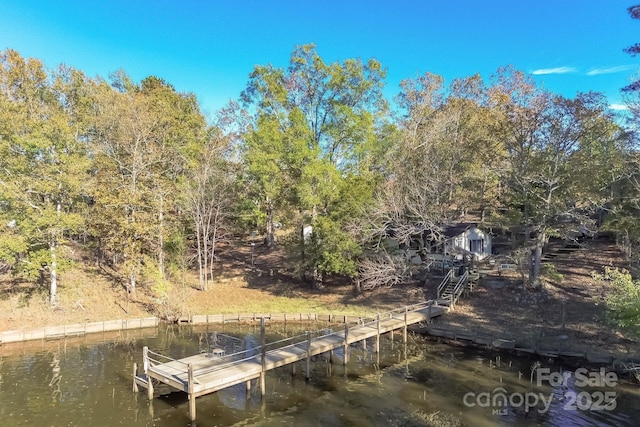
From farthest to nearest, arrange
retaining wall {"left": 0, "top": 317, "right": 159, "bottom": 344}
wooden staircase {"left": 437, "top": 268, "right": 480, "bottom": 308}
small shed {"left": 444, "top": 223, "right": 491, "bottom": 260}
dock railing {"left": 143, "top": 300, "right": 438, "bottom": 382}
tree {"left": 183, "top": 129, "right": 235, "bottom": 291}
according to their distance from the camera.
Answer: small shed {"left": 444, "top": 223, "right": 491, "bottom": 260} → tree {"left": 183, "top": 129, "right": 235, "bottom": 291} → wooden staircase {"left": 437, "top": 268, "right": 480, "bottom": 308} → retaining wall {"left": 0, "top": 317, "right": 159, "bottom": 344} → dock railing {"left": 143, "top": 300, "right": 438, "bottom": 382}

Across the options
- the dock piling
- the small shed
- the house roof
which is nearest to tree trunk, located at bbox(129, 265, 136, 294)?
the dock piling

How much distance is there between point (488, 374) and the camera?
17.9 m

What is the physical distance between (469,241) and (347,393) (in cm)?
2202

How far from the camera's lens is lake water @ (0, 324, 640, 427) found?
14.1 metres

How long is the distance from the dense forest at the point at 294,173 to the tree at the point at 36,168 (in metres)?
0.10

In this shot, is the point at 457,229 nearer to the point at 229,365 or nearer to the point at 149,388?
the point at 229,365

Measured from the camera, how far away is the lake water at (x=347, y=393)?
46.2 ft

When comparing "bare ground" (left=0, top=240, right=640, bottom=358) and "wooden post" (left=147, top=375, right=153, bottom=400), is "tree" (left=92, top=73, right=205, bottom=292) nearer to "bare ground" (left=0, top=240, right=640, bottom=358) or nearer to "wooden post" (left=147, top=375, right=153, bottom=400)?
"bare ground" (left=0, top=240, right=640, bottom=358)

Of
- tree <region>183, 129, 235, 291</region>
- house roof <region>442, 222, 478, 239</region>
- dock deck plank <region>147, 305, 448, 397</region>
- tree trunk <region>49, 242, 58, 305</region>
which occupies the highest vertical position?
tree <region>183, 129, 235, 291</region>

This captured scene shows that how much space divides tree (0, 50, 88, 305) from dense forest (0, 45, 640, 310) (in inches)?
3.8

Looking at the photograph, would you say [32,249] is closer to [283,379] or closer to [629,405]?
[283,379]

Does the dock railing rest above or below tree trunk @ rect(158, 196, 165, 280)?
below

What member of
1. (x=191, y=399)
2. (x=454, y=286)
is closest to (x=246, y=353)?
(x=191, y=399)

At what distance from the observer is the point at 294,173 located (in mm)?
29797
